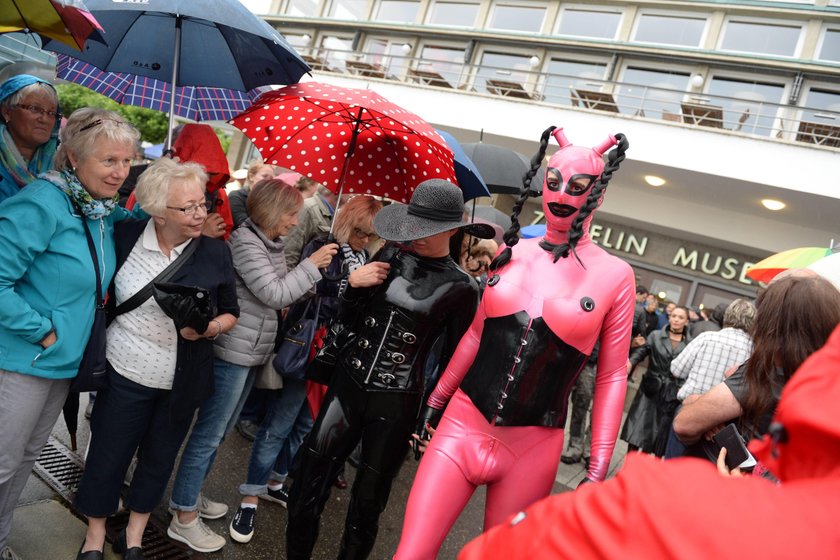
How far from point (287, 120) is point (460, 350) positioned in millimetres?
1854

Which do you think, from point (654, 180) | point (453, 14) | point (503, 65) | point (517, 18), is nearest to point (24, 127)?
point (654, 180)

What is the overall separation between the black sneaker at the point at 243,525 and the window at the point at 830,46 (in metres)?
17.4

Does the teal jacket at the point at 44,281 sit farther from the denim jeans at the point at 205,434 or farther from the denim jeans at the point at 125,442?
the denim jeans at the point at 205,434

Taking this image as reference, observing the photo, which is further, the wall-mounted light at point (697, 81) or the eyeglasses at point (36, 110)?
the wall-mounted light at point (697, 81)

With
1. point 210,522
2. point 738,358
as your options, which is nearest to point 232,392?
point 210,522

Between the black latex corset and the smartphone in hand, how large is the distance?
22.4 inches

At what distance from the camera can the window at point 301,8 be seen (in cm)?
2333

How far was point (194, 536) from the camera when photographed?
3.08 metres

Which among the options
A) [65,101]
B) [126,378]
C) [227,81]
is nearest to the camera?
[126,378]

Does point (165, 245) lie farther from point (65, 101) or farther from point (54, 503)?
point (65, 101)

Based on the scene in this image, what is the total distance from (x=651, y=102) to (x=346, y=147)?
1408cm

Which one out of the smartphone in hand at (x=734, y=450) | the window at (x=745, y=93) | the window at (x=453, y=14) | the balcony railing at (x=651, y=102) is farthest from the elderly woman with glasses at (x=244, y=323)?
the window at (x=453, y=14)

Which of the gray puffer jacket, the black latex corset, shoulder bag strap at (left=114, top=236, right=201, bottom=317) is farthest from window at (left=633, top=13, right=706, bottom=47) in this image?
shoulder bag strap at (left=114, top=236, right=201, bottom=317)

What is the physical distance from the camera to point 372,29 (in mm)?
20047
